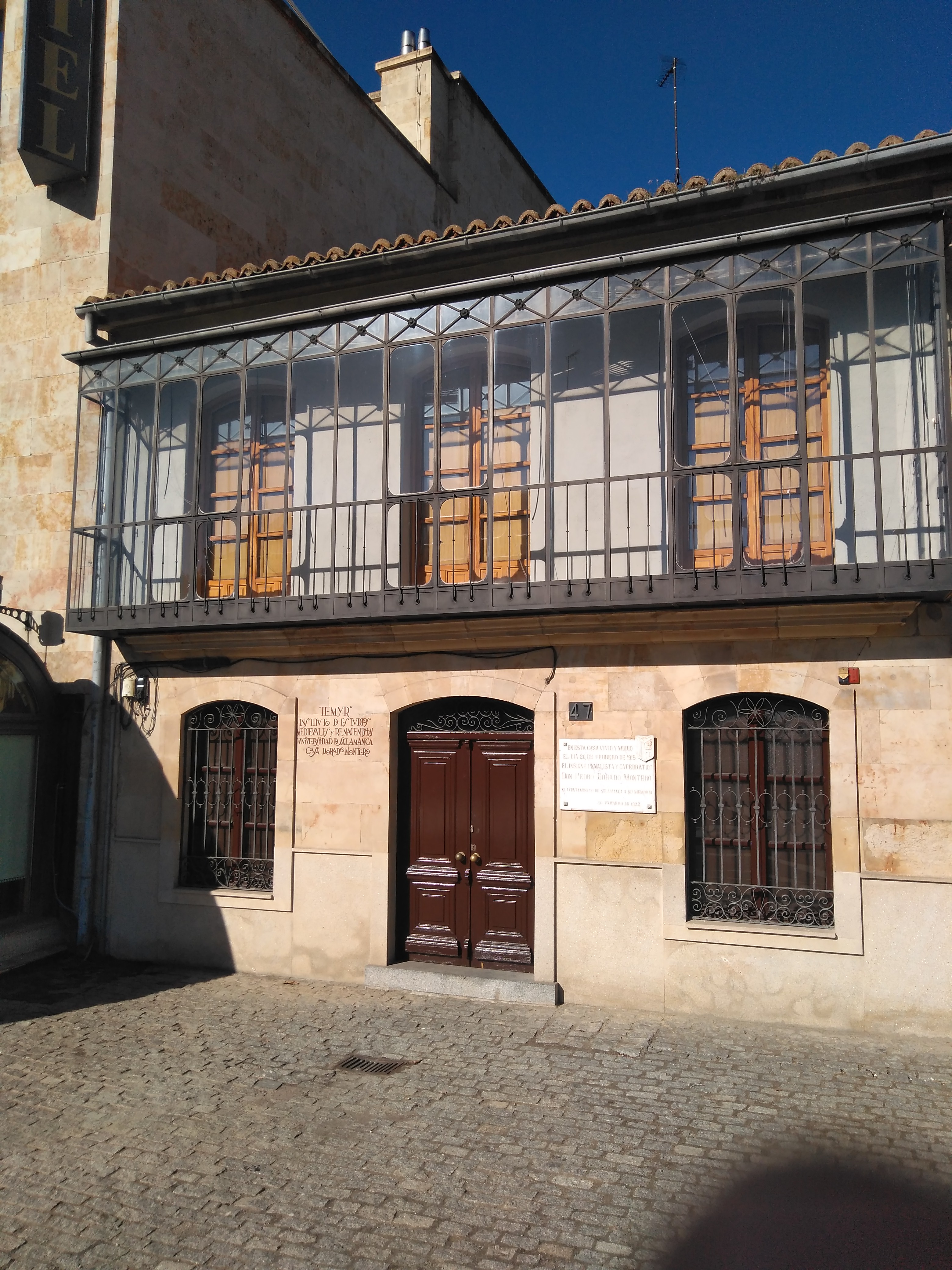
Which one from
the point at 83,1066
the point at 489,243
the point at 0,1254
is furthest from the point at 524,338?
the point at 0,1254

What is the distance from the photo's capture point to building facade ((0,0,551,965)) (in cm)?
1015

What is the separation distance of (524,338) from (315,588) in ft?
10.3

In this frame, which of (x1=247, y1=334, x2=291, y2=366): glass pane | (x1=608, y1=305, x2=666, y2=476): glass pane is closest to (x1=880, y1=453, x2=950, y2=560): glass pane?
(x1=608, y1=305, x2=666, y2=476): glass pane

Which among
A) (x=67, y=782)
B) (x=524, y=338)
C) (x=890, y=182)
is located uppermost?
(x=890, y=182)

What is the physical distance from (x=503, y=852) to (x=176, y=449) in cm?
558

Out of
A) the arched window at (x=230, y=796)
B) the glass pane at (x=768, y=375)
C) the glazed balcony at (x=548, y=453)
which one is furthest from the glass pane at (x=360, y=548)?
the glass pane at (x=768, y=375)

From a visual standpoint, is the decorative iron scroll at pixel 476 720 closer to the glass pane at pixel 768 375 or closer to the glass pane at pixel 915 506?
the glass pane at pixel 768 375

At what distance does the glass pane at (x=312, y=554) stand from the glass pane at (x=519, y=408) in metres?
1.79

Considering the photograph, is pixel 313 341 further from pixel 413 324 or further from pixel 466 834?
pixel 466 834

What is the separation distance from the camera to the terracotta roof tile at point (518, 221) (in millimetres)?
7328

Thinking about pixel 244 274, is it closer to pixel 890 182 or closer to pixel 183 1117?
pixel 890 182

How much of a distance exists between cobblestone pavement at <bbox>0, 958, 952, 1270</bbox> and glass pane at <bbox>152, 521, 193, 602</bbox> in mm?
4056

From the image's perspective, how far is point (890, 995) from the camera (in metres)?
7.05

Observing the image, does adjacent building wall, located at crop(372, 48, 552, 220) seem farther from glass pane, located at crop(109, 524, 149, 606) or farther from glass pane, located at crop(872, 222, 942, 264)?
glass pane, located at crop(872, 222, 942, 264)
